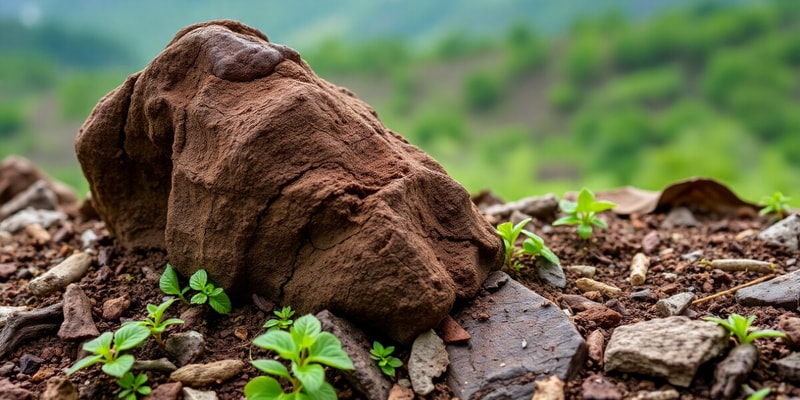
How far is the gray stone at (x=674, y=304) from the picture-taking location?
7.99 ft

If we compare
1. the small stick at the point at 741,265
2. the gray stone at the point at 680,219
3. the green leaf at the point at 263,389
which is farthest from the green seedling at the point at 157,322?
the gray stone at the point at 680,219

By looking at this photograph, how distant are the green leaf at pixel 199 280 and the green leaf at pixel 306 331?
0.60 meters

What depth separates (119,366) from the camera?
203 cm

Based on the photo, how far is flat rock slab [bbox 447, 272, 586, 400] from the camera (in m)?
2.12

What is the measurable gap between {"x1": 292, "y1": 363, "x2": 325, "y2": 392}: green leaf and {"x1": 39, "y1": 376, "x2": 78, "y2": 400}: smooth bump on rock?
2.57 ft

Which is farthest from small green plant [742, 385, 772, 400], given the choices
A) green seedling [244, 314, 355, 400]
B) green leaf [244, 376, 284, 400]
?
green leaf [244, 376, 284, 400]

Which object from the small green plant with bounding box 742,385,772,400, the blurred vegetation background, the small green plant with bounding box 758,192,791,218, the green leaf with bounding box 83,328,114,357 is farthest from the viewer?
the blurred vegetation background

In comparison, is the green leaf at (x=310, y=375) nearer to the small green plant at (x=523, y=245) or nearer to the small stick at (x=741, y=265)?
the small green plant at (x=523, y=245)

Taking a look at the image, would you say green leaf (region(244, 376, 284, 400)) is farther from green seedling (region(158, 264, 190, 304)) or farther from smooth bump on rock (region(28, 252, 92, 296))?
smooth bump on rock (region(28, 252, 92, 296))

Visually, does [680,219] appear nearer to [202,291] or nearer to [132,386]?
[202,291]

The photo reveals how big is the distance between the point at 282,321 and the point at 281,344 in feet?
1.23

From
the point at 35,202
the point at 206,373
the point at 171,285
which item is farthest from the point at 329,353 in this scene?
the point at 35,202

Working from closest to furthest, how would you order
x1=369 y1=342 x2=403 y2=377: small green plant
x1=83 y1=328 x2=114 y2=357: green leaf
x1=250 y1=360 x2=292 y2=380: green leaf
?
x1=250 y1=360 x2=292 y2=380: green leaf, x1=83 y1=328 x2=114 y2=357: green leaf, x1=369 y1=342 x2=403 y2=377: small green plant

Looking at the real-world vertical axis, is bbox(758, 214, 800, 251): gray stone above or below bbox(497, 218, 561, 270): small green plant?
above
